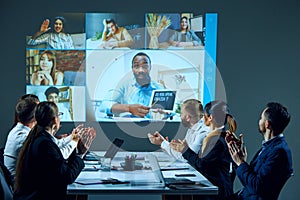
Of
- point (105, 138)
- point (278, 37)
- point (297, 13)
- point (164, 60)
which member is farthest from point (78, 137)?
point (297, 13)

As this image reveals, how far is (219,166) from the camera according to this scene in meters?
2.62

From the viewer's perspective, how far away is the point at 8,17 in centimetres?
389

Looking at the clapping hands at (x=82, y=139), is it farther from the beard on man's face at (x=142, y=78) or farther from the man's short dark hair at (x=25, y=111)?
the beard on man's face at (x=142, y=78)

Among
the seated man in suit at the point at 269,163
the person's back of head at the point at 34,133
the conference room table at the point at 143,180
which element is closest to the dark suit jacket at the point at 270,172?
the seated man in suit at the point at 269,163

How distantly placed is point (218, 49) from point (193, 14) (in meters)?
0.44

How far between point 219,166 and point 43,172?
3.84 ft

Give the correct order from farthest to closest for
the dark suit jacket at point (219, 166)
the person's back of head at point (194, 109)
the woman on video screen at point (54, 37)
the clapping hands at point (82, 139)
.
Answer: the woman on video screen at point (54, 37) < the person's back of head at point (194, 109) < the clapping hands at point (82, 139) < the dark suit jacket at point (219, 166)

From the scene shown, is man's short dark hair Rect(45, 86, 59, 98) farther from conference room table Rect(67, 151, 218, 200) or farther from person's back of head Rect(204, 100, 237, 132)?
person's back of head Rect(204, 100, 237, 132)

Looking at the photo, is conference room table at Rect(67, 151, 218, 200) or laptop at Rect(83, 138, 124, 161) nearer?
conference room table at Rect(67, 151, 218, 200)

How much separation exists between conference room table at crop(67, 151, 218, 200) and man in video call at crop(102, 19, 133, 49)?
4.40ft

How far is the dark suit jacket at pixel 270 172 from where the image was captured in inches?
86.5

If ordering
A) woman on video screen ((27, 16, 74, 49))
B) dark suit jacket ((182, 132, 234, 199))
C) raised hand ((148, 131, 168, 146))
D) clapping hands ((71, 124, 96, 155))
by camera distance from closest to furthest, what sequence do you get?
1. dark suit jacket ((182, 132, 234, 199))
2. clapping hands ((71, 124, 96, 155))
3. raised hand ((148, 131, 168, 146))
4. woman on video screen ((27, 16, 74, 49))

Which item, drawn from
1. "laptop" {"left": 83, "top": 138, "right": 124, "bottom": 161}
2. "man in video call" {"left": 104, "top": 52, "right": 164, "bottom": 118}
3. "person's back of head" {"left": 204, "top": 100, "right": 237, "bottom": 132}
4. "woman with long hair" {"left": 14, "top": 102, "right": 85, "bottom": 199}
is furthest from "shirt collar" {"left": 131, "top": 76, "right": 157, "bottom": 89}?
"woman with long hair" {"left": 14, "top": 102, "right": 85, "bottom": 199}

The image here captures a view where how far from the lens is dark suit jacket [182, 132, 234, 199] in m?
2.60
